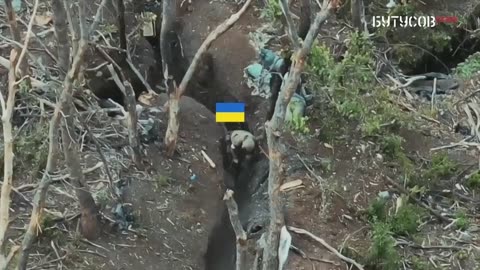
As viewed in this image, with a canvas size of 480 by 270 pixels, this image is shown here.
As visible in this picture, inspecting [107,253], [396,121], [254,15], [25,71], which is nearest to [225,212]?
[107,253]

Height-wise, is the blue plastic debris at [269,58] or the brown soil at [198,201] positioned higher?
the blue plastic debris at [269,58]

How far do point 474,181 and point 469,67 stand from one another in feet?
4.41

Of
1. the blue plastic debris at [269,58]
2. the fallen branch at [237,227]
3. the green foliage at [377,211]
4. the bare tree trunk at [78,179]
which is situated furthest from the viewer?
the blue plastic debris at [269,58]

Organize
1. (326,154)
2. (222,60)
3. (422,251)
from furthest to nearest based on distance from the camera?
(222,60)
(326,154)
(422,251)

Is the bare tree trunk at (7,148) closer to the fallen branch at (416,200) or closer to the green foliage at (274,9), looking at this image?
the fallen branch at (416,200)

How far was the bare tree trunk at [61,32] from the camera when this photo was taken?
325cm

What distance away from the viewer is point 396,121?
14.5 ft

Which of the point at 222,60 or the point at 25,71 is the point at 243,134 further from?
the point at 25,71

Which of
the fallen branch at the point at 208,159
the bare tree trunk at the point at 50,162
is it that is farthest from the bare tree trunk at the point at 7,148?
the fallen branch at the point at 208,159

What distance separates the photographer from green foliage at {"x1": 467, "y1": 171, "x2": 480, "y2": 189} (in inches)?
163

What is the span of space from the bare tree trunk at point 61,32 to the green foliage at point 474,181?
7.70ft

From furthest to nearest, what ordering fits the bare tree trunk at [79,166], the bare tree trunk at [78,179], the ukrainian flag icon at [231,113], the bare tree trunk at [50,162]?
the ukrainian flag icon at [231,113] < the bare tree trunk at [78,179] < the bare tree trunk at [79,166] < the bare tree trunk at [50,162]

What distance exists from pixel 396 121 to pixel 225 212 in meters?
1.20

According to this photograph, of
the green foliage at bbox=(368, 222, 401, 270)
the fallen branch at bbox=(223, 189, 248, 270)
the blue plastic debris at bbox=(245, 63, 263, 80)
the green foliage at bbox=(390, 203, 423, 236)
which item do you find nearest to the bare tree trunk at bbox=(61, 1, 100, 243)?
the fallen branch at bbox=(223, 189, 248, 270)
